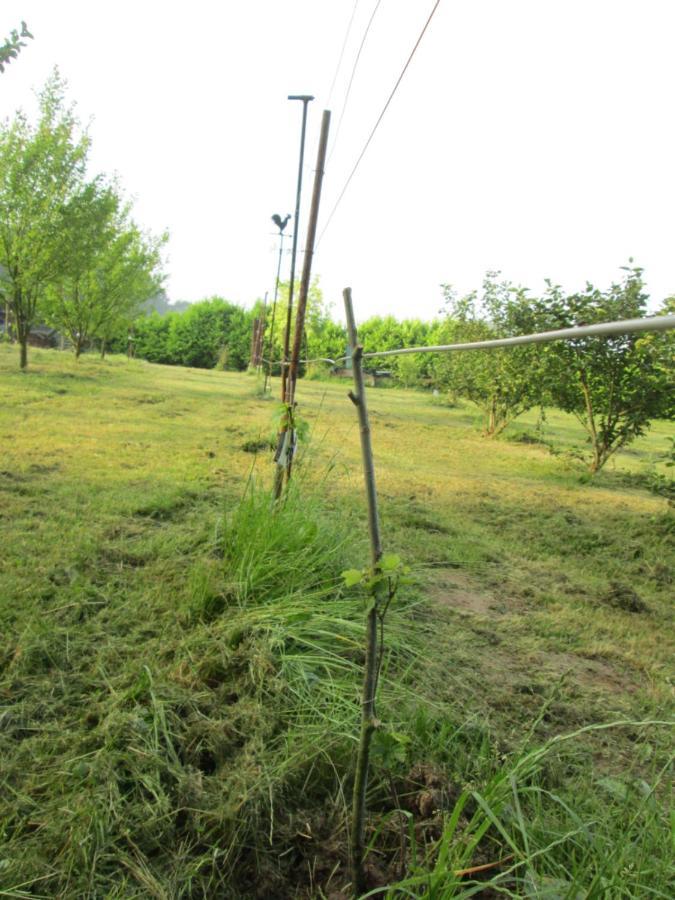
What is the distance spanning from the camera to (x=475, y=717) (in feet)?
4.80

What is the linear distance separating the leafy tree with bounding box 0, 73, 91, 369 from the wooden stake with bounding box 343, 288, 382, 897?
11283 mm

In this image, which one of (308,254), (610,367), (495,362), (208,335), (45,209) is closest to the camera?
(308,254)

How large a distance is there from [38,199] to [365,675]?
40.0 ft

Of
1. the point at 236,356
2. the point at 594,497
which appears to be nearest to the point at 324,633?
the point at 594,497

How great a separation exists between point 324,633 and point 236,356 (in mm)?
26279

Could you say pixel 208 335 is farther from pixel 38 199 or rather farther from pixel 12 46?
pixel 12 46

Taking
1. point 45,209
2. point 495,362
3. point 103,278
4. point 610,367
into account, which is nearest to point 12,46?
point 610,367

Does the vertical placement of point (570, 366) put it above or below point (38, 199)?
below

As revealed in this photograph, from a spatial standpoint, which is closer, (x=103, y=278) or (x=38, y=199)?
(x=38, y=199)

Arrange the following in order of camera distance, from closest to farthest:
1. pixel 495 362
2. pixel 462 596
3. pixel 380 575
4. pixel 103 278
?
pixel 380 575 → pixel 462 596 → pixel 495 362 → pixel 103 278

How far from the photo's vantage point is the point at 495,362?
7.98 meters

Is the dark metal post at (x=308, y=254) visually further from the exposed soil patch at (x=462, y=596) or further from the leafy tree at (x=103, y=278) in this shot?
the leafy tree at (x=103, y=278)

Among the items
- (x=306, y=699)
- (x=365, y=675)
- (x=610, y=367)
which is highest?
(x=610, y=367)

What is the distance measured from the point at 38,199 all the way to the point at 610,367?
10526 millimetres
